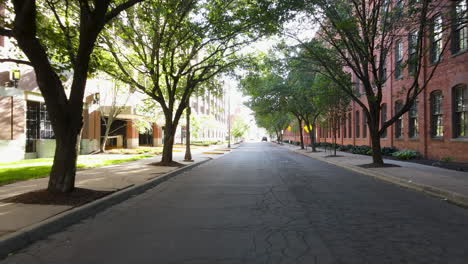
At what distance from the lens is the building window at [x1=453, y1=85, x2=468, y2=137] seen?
15.2 meters

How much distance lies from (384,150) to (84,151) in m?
23.5

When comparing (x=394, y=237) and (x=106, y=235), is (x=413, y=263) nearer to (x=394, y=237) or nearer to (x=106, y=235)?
(x=394, y=237)

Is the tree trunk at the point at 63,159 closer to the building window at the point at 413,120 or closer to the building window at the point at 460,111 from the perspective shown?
the building window at the point at 460,111

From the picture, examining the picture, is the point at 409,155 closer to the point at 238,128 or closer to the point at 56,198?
the point at 56,198

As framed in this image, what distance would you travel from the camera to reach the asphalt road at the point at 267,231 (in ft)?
13.2

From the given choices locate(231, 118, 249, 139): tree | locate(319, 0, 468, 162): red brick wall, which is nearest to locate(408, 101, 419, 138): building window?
locate(319, 0, 468, 162): red brick wall

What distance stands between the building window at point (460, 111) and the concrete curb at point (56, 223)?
1554 centimetres

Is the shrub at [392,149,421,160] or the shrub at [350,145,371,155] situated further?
the shrub at [350,145,371,155]

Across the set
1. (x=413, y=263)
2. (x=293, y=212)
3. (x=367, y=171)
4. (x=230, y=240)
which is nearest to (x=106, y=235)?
(x=230, y=240)

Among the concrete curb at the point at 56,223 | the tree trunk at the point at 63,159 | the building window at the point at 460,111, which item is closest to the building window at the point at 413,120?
the building window at the point at 460,111

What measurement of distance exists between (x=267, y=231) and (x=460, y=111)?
15.2 m

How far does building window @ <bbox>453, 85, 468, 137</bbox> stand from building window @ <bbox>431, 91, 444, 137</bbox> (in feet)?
4.24

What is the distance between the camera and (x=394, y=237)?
4.76 m

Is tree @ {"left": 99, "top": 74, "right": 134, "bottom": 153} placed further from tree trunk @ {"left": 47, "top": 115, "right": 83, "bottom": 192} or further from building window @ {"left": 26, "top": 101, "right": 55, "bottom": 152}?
tree trunk @ {"left": 47, "top": 115, "right": 83, "bottom": 192}
